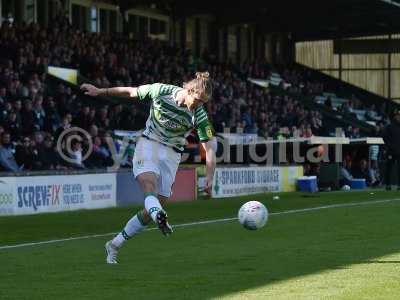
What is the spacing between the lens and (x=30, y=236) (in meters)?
15.7

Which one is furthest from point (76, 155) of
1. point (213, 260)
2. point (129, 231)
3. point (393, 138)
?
point (129, 231)

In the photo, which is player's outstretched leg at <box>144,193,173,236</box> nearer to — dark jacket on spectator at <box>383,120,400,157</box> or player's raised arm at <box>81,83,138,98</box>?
player's raised arm at <box>81,83,138,98</box>

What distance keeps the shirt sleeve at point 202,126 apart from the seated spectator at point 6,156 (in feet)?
38.6

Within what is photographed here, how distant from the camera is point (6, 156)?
22688 millimetres

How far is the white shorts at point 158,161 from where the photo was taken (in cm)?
1114

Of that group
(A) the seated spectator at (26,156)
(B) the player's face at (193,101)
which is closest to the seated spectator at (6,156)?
(A) the seated spectator at (26,156)

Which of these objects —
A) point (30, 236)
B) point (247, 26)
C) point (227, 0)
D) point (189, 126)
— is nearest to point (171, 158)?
point (189, 126)

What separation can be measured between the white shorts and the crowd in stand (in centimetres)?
1161

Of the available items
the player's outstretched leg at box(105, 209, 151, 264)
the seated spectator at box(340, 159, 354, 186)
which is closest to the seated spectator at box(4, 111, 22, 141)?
the player's outstretched leg at box(105, 209, 151, 264)

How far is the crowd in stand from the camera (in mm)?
24375

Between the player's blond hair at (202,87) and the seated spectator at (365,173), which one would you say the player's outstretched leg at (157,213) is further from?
the seated spectator at (365,173)

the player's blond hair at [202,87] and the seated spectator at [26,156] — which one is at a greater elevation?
the player's blond hair at [202,87]

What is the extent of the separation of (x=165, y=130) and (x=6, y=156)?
11952 millimetres

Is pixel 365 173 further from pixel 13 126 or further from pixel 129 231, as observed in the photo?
pixel 129 231
